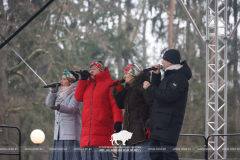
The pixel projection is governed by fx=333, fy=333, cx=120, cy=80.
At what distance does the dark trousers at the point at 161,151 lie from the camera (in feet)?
8.12

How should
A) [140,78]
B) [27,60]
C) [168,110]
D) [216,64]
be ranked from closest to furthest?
[168,110]
[140,78]
[216,64]
[27,60]

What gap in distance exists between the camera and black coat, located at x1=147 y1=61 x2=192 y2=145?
2.48m

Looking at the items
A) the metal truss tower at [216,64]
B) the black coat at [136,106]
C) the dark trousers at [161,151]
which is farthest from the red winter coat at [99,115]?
the metal truss tower at [216,64]

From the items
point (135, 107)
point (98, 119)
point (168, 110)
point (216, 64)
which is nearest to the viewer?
point (168, 110)

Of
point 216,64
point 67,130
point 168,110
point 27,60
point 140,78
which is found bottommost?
point 67,130

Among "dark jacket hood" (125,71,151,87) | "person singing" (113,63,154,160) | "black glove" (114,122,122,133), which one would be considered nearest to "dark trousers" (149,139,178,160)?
"person singing" (113,63,154,160)

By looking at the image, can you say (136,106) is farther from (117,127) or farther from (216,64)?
(216,64)

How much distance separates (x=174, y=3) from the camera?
13.0m

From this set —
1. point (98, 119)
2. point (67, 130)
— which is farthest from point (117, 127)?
point (67, 130)

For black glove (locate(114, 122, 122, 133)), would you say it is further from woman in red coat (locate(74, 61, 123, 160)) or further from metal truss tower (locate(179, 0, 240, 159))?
metal truss tower (locate(179, 0, 240, 159))

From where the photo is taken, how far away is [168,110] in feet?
8.20

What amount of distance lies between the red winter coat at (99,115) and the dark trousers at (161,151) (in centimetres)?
53

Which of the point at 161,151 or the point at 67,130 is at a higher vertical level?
the point at 67,130

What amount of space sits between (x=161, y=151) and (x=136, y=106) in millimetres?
525
